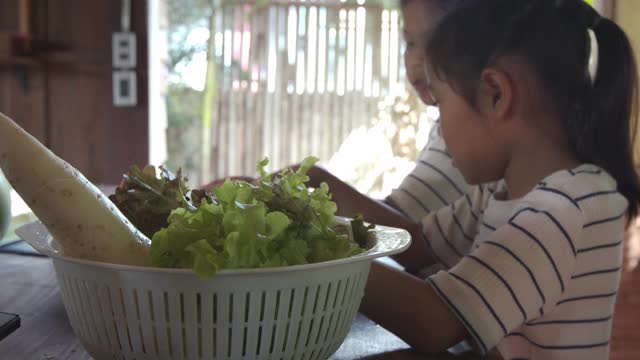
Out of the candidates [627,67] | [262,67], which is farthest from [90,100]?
[627,67]

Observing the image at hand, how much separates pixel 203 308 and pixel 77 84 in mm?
2558

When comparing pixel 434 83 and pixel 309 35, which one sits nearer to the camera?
pixel 434 83

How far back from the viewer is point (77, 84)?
2680 mm

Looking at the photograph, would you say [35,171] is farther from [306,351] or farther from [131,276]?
[306,351]

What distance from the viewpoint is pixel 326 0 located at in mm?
3598

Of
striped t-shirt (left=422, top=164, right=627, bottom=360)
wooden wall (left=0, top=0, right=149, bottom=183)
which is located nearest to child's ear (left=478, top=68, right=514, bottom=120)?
striped t-shirt (left=422, top=164, right=627, bottom=360)

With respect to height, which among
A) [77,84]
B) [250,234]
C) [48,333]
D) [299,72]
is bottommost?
[48,333]

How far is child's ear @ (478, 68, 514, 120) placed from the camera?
2.56 feet

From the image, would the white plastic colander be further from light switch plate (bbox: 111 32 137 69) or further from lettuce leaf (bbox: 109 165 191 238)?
light switch plate (bbox: 111 32 137 69)

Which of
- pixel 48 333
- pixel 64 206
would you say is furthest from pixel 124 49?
pixel 64 206

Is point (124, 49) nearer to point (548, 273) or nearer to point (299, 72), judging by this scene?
point (299, 72)

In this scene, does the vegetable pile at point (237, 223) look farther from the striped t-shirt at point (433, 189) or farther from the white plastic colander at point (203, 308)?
the striped t-shirt at point (433, 189)

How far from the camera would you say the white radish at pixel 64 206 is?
41cm

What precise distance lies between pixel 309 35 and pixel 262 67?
0.35 metres
